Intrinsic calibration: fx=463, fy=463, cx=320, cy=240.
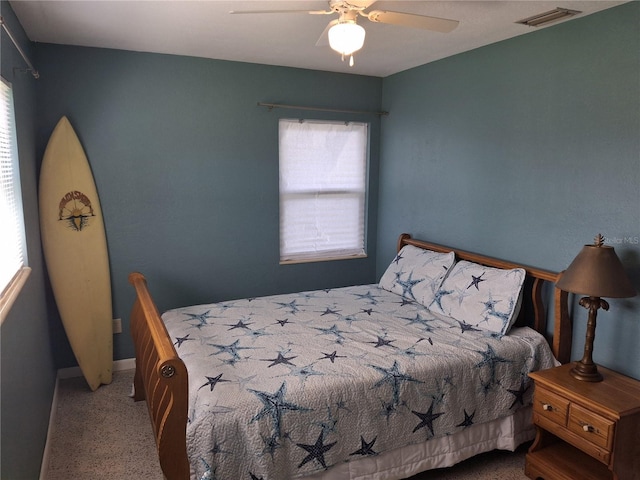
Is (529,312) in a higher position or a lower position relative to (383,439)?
higher

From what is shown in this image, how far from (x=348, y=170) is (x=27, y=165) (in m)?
2.43

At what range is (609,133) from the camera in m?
2.35

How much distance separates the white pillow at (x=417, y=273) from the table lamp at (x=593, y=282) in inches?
37.3

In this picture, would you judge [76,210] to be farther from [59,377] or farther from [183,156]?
[59,377]

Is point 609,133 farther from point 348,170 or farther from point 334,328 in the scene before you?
point 348,170

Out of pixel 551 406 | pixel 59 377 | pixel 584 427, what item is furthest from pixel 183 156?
pixel 584 427

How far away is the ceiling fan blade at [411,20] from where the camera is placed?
191cm

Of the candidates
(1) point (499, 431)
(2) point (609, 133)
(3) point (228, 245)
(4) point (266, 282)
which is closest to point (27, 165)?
(3) point (228, 245)

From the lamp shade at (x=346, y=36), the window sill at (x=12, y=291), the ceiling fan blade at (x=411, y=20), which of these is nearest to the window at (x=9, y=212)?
the window sill at (x=12, y=291)

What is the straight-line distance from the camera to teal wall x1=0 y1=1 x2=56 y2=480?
1.67 metres

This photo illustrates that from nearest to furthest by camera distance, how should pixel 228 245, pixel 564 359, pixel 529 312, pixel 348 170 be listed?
pixel 564 359
pixel 529 312
pixel 228 245
pixel 348 170

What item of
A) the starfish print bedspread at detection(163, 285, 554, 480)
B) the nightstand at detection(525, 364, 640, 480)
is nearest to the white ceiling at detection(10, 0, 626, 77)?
the starfish print bedspread at detection(163, 285, 554, 480)

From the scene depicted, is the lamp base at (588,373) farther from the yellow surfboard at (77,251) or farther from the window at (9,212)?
the yellow surfboard at (77,251)

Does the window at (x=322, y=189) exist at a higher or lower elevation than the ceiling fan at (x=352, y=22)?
lower
